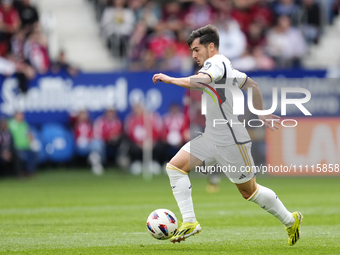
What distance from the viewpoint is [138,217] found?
30.5ft

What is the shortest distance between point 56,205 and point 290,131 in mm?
7257

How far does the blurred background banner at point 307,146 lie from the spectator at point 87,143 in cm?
498

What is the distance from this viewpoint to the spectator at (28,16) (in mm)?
18047

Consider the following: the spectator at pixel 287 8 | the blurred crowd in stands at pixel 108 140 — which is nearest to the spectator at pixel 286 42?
the spectator at pixel 287 8

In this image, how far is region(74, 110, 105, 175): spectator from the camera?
16.8 meters

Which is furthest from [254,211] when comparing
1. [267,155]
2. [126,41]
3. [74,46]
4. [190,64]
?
[74,46]

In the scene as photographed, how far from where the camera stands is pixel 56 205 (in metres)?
11.1

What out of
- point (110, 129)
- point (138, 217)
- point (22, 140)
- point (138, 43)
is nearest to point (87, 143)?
point (110, 129)

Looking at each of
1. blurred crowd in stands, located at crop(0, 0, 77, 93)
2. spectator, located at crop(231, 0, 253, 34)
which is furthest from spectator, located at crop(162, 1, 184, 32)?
blurred crowd in stands, located at crop(0, 0, 77, 93)

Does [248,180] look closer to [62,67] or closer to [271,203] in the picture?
[271,203]

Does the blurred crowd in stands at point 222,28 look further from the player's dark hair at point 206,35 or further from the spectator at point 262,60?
the player's dark hair at point 206,35

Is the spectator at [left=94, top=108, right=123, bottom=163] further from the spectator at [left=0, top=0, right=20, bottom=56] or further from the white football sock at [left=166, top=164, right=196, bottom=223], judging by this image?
the white football sock at [left=166, top=164, right=196, bottom=223]

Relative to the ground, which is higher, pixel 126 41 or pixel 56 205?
pixel 126 41

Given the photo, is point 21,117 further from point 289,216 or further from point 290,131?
point 289,216
